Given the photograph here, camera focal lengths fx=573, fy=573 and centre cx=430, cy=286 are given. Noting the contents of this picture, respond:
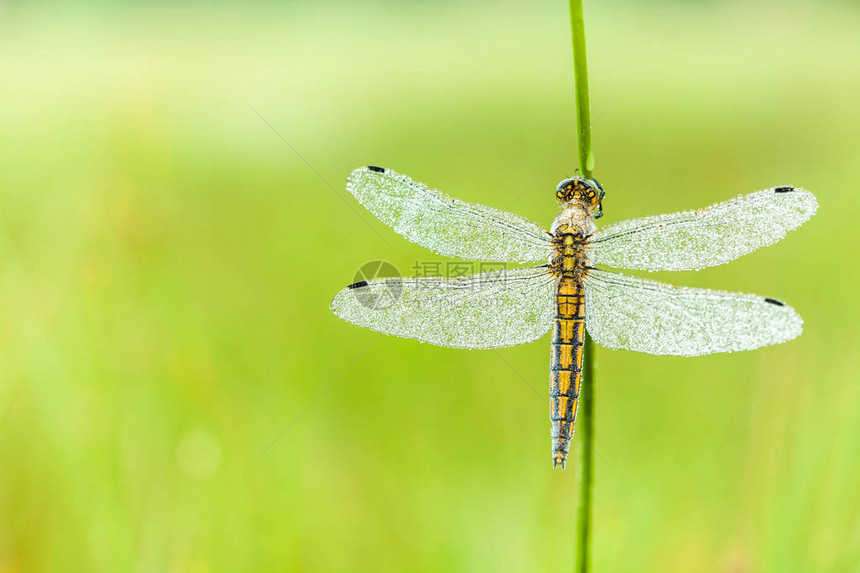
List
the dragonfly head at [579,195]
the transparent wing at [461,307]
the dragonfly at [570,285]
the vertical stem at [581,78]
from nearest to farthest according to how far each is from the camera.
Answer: the vertical stem at [581,78]
the dragonfly head at [579,195]
the dragonfly at [570,285]
the transparent wing at [461,307]

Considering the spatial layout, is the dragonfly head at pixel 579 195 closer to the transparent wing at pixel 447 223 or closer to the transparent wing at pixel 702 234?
the transparent wing at pixel 702 234

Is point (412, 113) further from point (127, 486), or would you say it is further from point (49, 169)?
point (127, 486)

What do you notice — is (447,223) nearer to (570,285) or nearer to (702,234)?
(570,285)

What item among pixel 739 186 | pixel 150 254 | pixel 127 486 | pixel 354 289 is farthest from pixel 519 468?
pixel 739 186

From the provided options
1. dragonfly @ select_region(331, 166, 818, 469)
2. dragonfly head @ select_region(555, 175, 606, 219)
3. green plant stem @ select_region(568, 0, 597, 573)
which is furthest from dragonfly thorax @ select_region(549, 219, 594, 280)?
green plant stem @ select_region(568, 0, 597, 573)

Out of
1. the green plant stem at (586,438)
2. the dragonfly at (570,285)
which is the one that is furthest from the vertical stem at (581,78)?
the dragonfly at (570,285)

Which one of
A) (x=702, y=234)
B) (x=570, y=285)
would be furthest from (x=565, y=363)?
(x=702, y=234)
